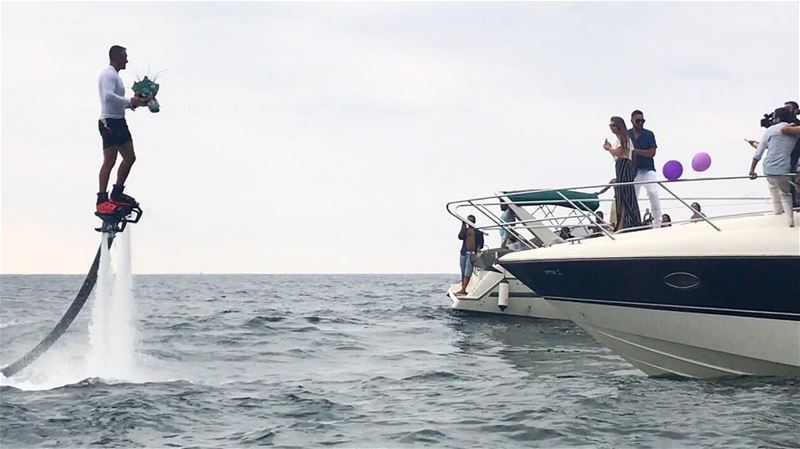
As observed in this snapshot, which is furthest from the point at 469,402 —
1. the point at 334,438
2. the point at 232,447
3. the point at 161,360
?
the point at 161,360

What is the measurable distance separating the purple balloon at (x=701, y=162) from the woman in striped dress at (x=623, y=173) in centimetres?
64

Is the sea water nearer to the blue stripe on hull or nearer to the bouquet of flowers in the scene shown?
the blue stripe on hull

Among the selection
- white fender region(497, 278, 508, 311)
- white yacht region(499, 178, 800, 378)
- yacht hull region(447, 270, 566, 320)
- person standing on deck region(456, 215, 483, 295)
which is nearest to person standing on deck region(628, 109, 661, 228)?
white yacht region(499, 178, 800, 378)

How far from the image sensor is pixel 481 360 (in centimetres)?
1204

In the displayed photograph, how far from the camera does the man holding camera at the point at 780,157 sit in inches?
332

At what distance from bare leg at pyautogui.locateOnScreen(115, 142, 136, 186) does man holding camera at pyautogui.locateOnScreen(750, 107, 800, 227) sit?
559cm

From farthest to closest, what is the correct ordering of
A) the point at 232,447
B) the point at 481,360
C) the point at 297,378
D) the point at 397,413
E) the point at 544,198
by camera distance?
the point at 544,198
the point at 481,360
the point at 297,378
the point at 397,413
the point at 232,447

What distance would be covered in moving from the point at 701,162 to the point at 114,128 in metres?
5.96

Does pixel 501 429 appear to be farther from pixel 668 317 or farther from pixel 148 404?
pixel 148 404

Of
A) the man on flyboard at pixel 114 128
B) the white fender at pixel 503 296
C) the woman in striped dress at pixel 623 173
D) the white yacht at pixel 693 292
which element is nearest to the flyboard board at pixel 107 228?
the man on flyboard at pixel 114 128

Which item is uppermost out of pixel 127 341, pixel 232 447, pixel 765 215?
pixel 765 215

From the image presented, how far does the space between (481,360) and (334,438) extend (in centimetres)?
500

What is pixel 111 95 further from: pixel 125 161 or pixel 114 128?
pixel 125 161

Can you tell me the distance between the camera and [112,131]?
8.01 meters
